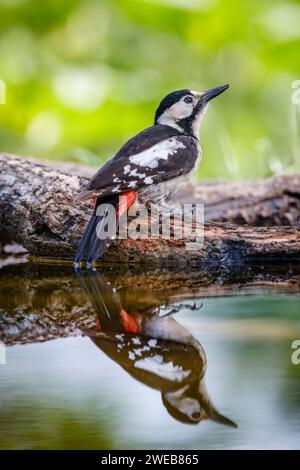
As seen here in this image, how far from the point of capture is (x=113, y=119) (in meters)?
7.39

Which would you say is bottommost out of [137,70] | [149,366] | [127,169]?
[149,366]

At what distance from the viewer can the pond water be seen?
2348 millimetres

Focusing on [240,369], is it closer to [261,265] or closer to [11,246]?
[261,265]

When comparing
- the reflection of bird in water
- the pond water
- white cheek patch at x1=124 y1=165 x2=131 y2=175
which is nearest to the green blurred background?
white cheek patch at x1=124 y1=165 x2=131 y2=175

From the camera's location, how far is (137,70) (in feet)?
26.9

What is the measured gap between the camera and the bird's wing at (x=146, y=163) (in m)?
4.41

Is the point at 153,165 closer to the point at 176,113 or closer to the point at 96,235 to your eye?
the point at 96,235

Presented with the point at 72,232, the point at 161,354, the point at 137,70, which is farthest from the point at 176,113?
the point at 137,70

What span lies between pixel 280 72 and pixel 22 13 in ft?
7.28

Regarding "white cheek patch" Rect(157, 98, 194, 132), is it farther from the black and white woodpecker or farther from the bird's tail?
the bird's tail

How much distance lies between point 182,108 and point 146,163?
62 centimetres

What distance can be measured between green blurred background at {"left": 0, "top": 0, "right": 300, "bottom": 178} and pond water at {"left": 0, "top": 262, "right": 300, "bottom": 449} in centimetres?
312

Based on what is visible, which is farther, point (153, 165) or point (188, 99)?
point (188, 99)
